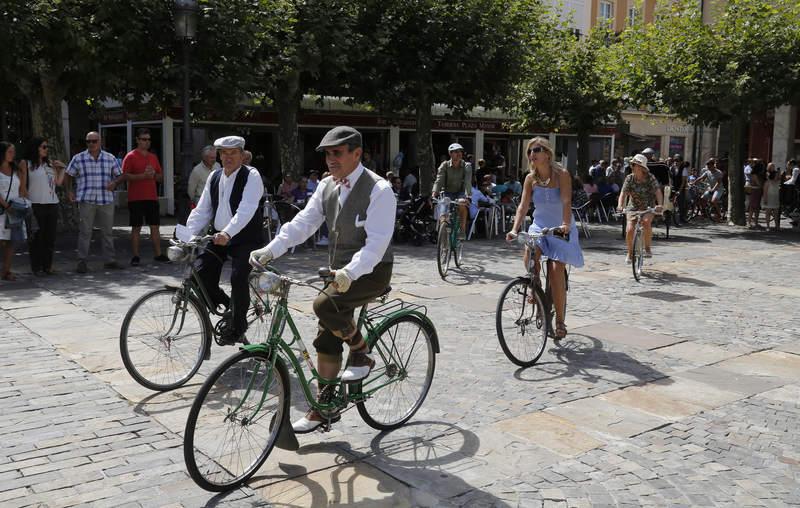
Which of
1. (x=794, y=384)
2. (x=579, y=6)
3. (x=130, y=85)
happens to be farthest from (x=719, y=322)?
(x=579, y=6)

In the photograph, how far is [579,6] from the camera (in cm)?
4041

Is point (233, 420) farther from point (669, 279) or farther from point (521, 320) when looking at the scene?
point (669, 279)

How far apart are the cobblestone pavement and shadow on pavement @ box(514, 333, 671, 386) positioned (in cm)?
3

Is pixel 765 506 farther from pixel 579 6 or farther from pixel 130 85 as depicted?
pixel 579 6

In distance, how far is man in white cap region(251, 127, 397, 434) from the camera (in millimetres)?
4074

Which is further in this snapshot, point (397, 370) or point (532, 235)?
point (532, 235)

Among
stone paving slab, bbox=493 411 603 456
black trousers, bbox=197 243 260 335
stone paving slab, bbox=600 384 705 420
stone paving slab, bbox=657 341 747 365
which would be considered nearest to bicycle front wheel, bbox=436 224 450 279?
stone paving slab, bbox=657 341 747 365

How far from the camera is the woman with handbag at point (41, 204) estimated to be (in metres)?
10.3

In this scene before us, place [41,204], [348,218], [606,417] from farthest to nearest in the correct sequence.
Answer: [41,204] → [606,417] → [348,218]

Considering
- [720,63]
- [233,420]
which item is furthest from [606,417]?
[720,63]

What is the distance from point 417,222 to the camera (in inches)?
594

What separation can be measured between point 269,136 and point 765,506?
22174mm

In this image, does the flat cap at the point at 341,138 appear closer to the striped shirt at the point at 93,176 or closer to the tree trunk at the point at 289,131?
the striped shirt at the point at 93,176

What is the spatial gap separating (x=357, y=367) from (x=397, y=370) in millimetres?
439
